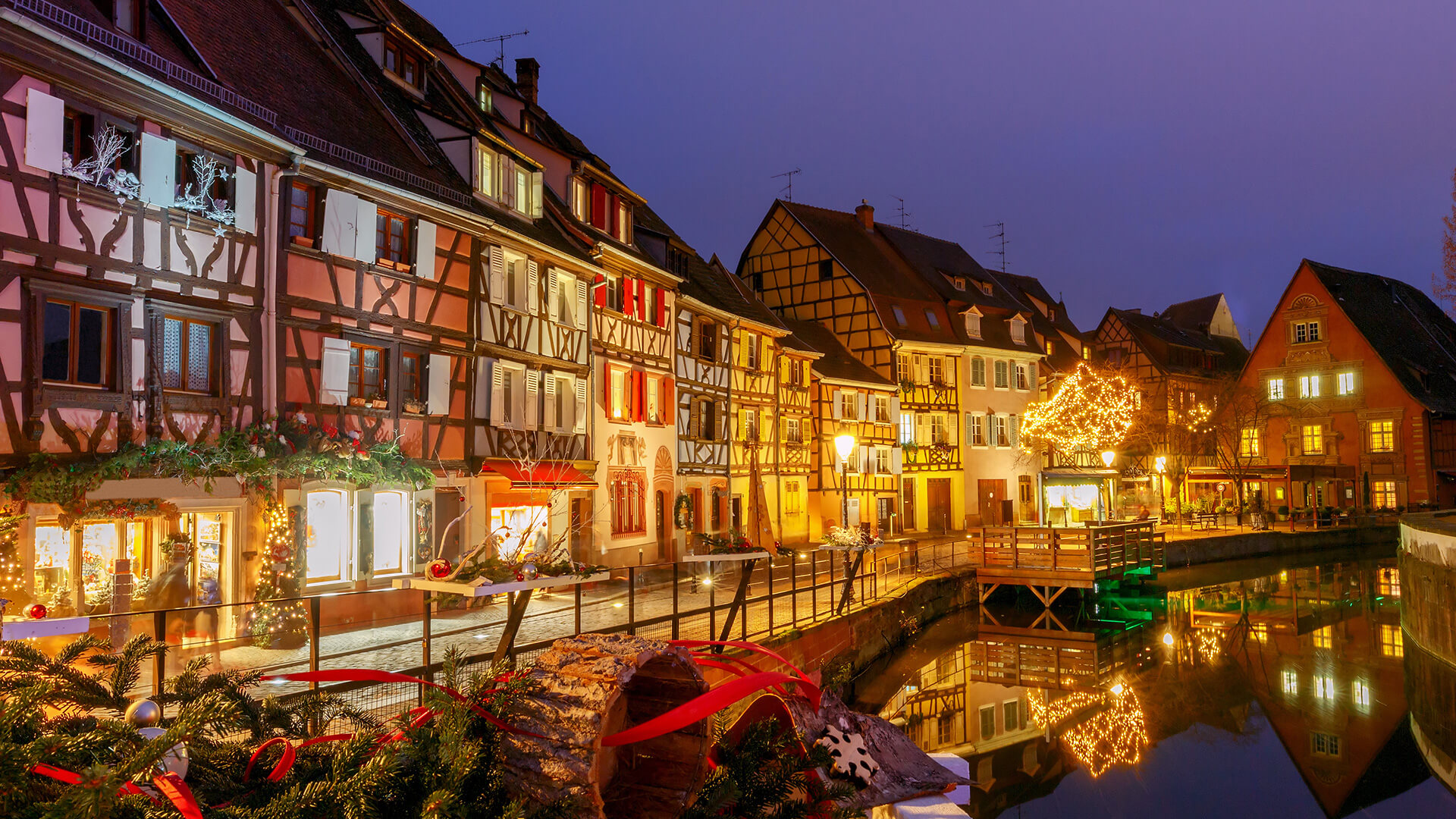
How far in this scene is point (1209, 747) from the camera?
17.3 meters

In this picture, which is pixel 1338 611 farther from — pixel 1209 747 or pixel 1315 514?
pixel 1315 514

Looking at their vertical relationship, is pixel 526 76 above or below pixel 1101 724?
above

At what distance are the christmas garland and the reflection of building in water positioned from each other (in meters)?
15.6

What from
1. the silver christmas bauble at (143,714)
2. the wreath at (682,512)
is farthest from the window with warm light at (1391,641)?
the silver christmas bauble at (143,714)

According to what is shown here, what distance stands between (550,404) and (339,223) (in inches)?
286

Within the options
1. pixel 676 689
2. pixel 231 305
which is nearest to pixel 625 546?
pixel 231 305

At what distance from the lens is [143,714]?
2516 mm

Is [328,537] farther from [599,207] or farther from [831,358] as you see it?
[831,358]

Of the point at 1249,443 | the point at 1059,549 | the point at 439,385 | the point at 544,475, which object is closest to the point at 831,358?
the point at 1059,549

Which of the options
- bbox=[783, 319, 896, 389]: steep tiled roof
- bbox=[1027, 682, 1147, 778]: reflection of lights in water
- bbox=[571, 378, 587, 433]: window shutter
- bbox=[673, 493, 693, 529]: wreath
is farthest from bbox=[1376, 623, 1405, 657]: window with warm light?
bbox=[783, 319, 896, 389]: steep tiled roof

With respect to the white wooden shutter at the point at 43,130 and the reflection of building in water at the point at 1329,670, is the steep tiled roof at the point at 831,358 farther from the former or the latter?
the white wooden shutter at the point at 43,130

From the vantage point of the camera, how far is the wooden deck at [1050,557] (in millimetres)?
27469

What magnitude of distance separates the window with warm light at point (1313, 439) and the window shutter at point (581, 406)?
155ft

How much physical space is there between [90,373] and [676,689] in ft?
43.7
